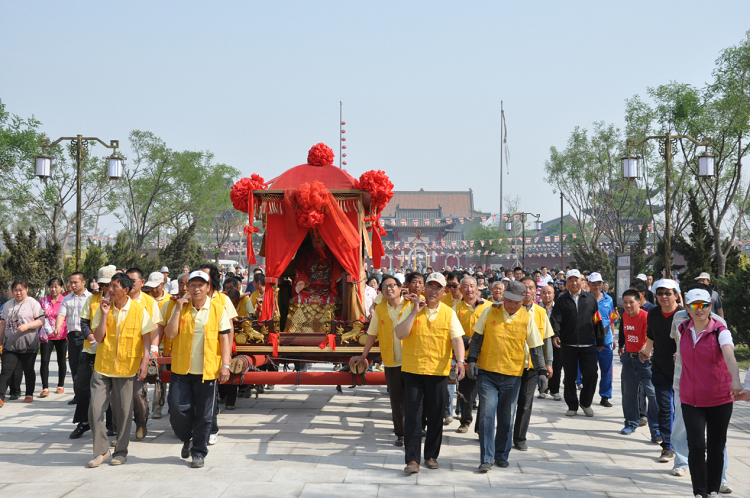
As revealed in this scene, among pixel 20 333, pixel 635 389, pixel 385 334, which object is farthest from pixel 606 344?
pixel 20 333

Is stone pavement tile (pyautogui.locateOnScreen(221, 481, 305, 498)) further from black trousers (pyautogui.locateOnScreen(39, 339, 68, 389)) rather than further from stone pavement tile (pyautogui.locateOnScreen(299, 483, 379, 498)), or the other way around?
black trousers (pyautogui.locateOnScreen(39, 339, 68, 389))

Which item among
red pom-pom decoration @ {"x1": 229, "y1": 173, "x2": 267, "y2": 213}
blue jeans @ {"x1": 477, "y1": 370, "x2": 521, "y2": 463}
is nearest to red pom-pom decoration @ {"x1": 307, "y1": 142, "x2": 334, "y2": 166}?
red pom-pom decoration @ {"x1": 229, "y1": 173, "x2": 267, "y2": 213}

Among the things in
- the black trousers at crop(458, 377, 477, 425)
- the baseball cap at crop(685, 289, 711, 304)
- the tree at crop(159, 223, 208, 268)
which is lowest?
the black trousers at crop(458, 377, 477, 425)

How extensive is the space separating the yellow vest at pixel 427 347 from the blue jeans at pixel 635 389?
253cm

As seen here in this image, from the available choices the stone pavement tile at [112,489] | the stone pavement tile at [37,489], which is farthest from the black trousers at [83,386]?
the stone pavement tile at [112,489]

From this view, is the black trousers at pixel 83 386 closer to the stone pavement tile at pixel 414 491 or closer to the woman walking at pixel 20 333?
the woman walking at pixel 20 333

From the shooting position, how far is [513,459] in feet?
20.4

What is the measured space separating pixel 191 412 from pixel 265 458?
79 cm

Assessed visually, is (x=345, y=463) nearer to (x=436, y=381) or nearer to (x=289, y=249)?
(x=436, y=381)

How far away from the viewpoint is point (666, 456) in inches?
244

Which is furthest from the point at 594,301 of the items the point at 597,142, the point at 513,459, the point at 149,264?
the point at 597,142

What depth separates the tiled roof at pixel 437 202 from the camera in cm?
7894

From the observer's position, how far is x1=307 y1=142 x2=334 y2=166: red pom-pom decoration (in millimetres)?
9492

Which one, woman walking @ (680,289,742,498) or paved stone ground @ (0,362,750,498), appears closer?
woman walking @ (680,289,742,498)
